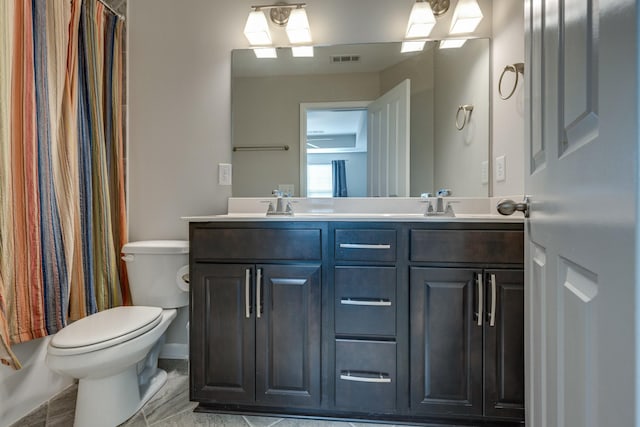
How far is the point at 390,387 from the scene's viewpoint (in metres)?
1.25

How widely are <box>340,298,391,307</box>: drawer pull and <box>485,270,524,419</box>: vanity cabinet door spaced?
1.31ft

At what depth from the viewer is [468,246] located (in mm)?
1239

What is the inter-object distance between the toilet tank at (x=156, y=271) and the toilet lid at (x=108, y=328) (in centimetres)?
17

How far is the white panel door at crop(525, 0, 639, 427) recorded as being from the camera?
1.13 ft

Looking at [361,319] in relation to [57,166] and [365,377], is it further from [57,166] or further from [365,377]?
[57,166]

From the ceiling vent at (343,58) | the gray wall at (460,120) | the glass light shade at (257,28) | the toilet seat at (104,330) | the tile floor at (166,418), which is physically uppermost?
the glass light shade at (257,28)

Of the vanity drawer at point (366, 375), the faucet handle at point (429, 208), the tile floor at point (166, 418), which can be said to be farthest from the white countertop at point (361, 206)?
the tile floor at point (166, 418)

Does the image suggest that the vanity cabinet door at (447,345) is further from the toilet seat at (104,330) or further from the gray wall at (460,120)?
the toilet seat at (104,330)

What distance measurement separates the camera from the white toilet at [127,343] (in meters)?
1.16

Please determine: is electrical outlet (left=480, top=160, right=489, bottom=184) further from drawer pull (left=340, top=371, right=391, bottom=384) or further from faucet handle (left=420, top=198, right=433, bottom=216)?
drawer pull (left=340, top=371, right=391, bottom=384)

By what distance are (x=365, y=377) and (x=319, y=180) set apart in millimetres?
1052

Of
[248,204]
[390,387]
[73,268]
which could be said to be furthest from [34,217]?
[390,387]

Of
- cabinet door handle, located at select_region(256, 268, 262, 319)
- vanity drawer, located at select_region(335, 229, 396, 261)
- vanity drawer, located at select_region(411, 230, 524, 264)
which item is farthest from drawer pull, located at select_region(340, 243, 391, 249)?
cabinet door handle, located at select_region(256, 268, 262, 319)

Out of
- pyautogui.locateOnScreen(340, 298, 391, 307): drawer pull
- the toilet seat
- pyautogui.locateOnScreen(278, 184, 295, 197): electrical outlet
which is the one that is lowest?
the toilet seat
